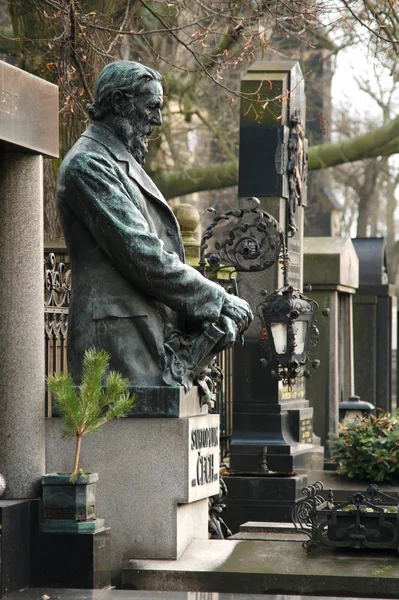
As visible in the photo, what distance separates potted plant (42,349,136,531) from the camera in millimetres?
6582

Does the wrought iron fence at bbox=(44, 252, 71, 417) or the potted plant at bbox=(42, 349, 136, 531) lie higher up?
the wrought iron fence at bbox=(44, 252, 71, 417)

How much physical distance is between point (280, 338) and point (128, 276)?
17.7 feet

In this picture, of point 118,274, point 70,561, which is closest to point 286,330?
point 118,274

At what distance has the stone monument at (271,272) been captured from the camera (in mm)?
13336

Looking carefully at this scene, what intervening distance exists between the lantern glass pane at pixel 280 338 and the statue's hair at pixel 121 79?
516 cm

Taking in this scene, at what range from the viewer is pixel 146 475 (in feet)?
23.5

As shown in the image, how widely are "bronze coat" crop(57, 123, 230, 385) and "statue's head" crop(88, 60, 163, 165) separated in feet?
0.60

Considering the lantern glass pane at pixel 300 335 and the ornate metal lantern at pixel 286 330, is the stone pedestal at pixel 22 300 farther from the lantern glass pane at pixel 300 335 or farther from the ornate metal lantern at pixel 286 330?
the lantern glass pane at pixel 300 335

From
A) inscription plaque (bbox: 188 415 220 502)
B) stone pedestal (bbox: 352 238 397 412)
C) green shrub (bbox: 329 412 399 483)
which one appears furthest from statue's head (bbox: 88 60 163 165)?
stone pedestal (bbox: 352 238 397 412)

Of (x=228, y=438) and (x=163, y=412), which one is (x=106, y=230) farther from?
(x=228, y=438)

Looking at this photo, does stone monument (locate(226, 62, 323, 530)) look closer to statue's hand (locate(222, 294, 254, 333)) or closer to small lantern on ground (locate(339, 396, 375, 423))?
small lantern on ground (locate(339, 396, 375, 423))

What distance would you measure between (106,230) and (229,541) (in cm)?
207

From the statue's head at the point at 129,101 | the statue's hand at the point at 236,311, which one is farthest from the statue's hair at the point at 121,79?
the statue's hand at the point at 236,311

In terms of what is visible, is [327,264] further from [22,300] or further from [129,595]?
[129,595]
